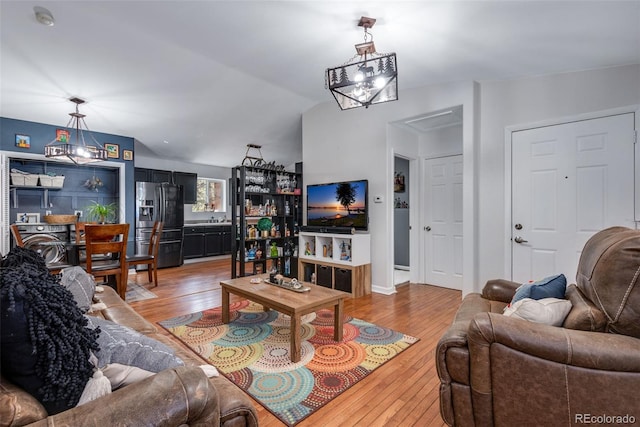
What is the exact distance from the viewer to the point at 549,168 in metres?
3.21

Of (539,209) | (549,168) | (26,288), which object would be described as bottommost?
(26,288)

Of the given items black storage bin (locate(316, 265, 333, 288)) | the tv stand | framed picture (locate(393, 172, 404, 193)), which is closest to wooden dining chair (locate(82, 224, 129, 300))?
the tv stand

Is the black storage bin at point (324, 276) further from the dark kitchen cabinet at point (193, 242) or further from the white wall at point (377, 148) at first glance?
the dark kitchen cabinet at point (193, 242)

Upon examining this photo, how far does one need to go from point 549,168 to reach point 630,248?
7.56 feet

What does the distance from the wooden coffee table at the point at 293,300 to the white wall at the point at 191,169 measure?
5197 mm

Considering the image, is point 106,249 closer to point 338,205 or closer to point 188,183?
point 338,205

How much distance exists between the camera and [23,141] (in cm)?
474

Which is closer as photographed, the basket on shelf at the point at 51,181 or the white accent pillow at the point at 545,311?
the white accent pillow at the point at 545,311

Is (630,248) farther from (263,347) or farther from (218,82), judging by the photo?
(218,82)

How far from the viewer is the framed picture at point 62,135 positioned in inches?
198

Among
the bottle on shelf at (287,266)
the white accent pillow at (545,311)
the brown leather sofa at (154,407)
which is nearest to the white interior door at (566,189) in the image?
the white accent pillow at (545,311)

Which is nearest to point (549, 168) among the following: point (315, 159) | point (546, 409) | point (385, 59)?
point (385, 59)

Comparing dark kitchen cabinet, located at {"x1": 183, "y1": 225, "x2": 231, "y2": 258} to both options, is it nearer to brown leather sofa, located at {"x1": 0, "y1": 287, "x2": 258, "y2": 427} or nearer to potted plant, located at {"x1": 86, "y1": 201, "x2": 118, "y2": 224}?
potted plant, located at {"x1": 86, "y1": 201, "x2": 118, "y2": 224}

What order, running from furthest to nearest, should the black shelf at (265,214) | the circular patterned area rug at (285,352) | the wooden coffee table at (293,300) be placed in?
1. the black shelf at (265,214)
2. the wooden coffee table at (293,300)
3. the circular patterned area rug at (285,352)
